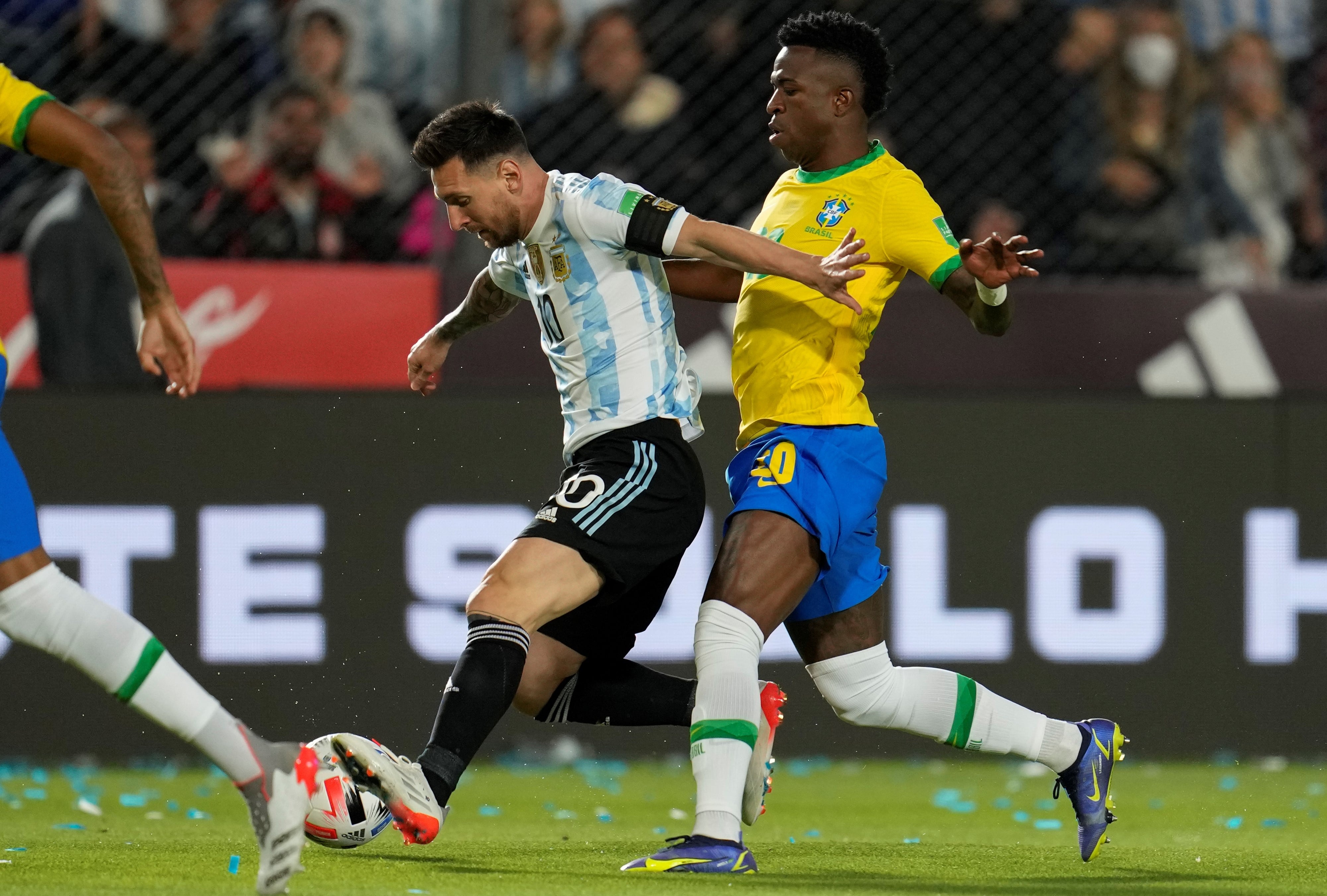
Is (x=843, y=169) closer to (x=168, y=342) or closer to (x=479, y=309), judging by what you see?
(x=479, y=309)

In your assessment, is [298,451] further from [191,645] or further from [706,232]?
[706,232]

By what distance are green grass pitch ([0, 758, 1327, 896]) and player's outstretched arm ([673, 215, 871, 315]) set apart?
1269 millimetres

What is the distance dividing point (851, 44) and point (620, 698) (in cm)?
170

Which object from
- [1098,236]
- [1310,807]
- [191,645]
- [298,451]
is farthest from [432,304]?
[1310,807]

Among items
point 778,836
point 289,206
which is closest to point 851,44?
point 778,836

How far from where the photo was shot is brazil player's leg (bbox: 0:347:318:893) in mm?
3568

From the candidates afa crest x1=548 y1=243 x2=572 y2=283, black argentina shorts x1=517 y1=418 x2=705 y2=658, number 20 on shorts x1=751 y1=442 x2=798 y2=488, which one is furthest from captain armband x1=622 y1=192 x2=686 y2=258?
number 20 on shorts x1=751 y1=442 x2=798 y2=488

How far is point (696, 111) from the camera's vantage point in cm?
798

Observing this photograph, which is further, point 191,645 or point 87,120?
point 191,645

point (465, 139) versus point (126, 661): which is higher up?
point (465, 139)

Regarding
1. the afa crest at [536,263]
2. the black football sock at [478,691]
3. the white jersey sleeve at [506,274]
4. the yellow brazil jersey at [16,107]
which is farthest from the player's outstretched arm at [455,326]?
the yellow brazil jersey at [16,107]

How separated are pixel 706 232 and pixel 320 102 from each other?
4.09 m

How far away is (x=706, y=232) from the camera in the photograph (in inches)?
161

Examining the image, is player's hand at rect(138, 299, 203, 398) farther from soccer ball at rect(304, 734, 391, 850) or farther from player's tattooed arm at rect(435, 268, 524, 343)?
player's tattooed arm at rect(435, 268, 524, 343)
